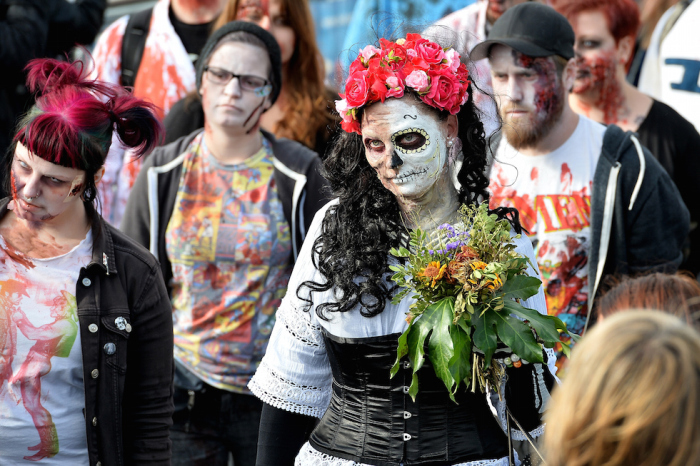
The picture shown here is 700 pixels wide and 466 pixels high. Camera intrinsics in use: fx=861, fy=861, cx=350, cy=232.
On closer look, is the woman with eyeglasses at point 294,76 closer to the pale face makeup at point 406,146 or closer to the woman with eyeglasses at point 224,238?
the woman with eyeglasses at point 224,238

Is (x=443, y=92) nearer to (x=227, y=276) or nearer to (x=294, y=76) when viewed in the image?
(x=227, y=276)

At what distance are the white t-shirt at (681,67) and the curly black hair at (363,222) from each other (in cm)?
254

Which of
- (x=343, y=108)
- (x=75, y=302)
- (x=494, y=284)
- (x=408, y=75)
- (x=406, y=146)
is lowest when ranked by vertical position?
(x=75, y=302)

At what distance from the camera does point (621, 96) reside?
4570 millimetres

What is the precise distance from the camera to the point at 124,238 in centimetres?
297

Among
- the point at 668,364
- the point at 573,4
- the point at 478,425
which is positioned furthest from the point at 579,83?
the point at 668,364

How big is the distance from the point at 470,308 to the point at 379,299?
1.08 feet

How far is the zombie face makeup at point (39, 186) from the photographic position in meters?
2.77

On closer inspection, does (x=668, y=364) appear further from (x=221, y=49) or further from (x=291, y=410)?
(x=221, y=49)

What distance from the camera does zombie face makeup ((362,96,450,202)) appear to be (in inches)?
102

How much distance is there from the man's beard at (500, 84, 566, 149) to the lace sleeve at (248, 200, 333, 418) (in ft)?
4.85

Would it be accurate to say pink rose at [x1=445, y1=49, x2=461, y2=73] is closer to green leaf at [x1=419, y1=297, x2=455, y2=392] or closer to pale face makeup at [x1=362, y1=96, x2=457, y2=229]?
pale face makeup at [x1=362, y1=96, x2=457, y2=229]

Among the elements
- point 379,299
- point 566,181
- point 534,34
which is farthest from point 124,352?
point 534,34

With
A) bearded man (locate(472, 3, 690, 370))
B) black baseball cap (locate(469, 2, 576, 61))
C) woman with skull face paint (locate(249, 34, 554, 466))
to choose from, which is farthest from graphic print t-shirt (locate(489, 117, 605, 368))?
woman with skull face paint (locate(249, 34, 554, 466))
